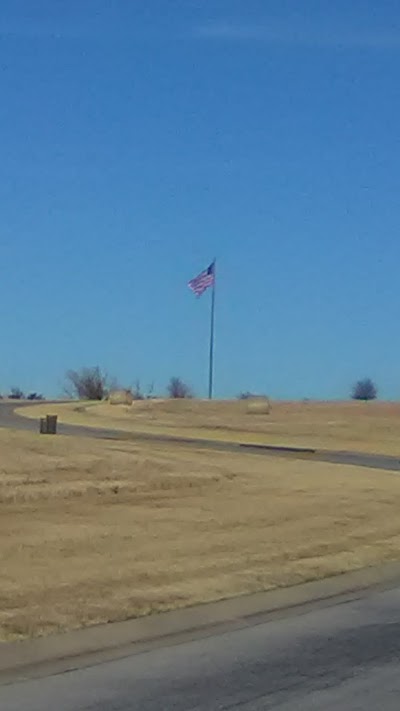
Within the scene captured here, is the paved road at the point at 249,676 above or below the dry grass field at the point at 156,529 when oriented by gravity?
below

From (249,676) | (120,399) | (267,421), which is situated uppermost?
(120,399)

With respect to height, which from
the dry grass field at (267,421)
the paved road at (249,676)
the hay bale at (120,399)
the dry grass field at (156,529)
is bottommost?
the paved road at (249,676)

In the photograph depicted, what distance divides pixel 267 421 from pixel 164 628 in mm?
52272

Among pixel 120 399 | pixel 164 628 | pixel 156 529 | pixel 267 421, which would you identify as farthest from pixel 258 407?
pixel 164 628

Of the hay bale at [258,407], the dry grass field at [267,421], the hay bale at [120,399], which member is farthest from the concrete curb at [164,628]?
the hay bale at [120,399]

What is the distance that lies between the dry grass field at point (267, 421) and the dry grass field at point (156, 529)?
19926 millimetres

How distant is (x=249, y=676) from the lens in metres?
10.3

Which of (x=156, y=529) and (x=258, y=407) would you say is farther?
(x=258, y=407)

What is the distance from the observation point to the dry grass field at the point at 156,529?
1379 centimetres

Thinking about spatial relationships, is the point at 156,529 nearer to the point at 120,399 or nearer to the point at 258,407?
the point at 258,407

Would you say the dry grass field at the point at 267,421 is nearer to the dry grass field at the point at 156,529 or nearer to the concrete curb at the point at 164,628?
the dry grass field at the point at 156,529

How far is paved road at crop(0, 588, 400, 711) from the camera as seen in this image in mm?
9250

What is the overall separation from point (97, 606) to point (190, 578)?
2.19m

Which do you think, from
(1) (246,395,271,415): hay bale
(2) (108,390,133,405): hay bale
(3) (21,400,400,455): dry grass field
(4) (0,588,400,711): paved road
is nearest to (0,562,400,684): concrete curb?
(4) (0,588,400,711): paved road
